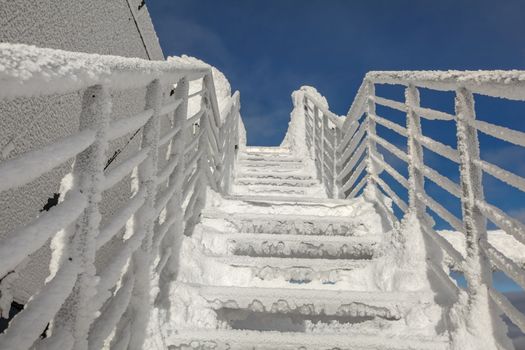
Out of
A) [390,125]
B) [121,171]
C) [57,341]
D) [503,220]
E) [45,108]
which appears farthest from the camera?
[390,125]

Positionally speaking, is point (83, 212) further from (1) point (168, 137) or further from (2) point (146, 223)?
(1) point (168, 137)

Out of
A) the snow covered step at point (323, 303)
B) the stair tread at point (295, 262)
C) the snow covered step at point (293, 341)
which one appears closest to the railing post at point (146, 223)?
the snow covered step at point (293, 341)

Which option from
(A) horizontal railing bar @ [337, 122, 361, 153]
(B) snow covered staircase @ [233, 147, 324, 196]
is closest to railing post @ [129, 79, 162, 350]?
(A) horizontal railing bar @ [337, 122, 361, 153]

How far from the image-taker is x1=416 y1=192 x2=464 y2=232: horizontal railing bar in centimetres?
193

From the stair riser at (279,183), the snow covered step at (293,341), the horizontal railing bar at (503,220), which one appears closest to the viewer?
the horizontal railing bar at (503,220)

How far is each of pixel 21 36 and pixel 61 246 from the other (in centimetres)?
88

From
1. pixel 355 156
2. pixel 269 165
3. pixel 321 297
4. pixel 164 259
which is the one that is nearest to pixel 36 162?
pixel 164 259

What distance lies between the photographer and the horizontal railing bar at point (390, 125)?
2.70 meters

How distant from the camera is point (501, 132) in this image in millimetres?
1562

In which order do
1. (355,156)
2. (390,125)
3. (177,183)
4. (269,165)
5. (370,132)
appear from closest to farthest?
(177,183) → (390,125) → (370,132) → (355,156) → (269,165)

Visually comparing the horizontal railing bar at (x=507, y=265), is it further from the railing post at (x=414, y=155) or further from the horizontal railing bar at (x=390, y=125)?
the horizontal railing bar at (x=390, y=125)

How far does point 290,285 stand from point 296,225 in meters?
0.59

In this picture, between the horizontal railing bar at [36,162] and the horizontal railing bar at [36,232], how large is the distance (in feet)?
0.32

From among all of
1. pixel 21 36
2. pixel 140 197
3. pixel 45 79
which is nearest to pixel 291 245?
pixel 140 197
